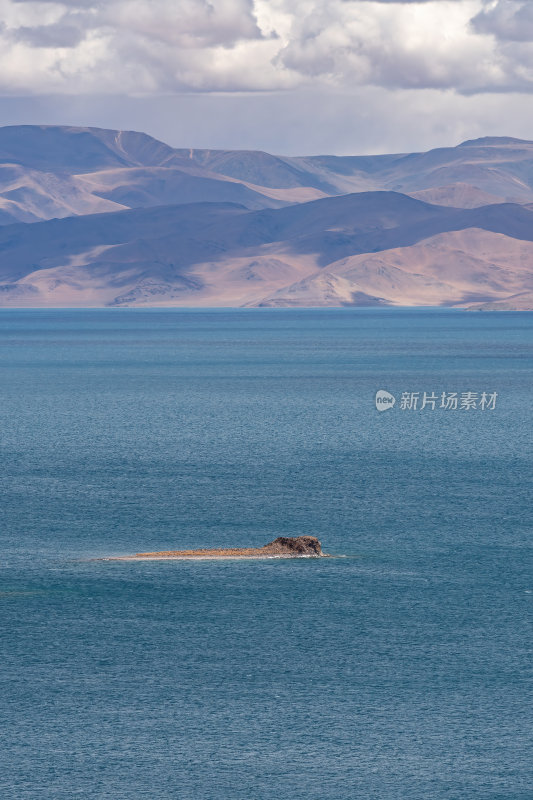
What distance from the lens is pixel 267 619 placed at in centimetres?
3116

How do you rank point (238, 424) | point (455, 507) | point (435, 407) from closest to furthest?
point (455, 507) → point (238, 424) → point (435, 407)

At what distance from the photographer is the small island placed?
37.7 m

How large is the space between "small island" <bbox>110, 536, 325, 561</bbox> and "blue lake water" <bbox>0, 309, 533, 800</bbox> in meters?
0.68

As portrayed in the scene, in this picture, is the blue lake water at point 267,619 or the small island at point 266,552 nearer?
the blue lake water at point 267,619

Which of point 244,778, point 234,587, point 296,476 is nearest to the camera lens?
point 244,778

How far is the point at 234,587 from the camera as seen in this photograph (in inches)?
1353

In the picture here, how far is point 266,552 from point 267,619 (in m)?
7.16

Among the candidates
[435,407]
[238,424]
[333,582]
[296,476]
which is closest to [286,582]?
[333,582]

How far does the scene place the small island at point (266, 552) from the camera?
37.7 metres

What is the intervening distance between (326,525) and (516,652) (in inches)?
600

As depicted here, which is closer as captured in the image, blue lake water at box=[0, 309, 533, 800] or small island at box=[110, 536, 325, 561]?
blue lake water at box=[0, 309, 533, 800]

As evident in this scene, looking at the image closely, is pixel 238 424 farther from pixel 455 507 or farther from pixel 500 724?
pixel 500 724

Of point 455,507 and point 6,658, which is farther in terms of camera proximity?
point 455,507

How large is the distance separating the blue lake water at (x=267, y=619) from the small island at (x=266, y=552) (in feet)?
2.22
